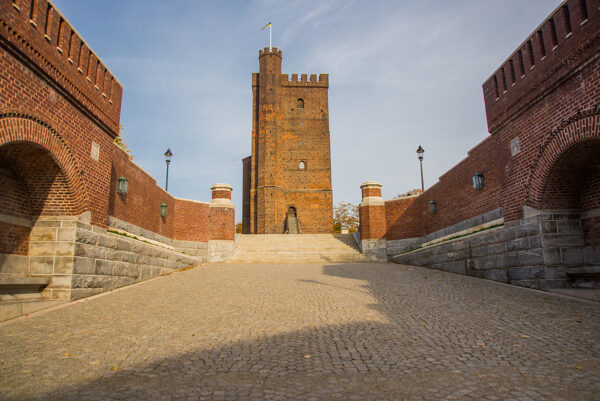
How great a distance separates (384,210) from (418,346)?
1275 centimetres

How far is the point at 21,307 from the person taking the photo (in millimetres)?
6516

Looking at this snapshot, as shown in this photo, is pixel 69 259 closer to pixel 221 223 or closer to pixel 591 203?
pixel 221 223

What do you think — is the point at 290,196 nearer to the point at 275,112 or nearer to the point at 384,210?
the point at 275,112

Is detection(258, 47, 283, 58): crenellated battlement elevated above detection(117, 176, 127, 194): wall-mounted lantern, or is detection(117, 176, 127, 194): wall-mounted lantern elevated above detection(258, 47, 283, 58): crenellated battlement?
detection(258, 47, 283, 58): crenellated battlement

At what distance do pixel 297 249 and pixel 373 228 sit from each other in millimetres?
3597

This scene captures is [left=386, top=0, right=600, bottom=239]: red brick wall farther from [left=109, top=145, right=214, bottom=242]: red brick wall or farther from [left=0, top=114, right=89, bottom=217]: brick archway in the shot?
[left=109, top=145, right=214, bottom=242]: red brick wall

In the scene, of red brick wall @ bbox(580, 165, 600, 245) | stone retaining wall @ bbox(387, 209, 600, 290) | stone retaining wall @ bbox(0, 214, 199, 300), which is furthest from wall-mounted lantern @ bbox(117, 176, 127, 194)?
red brick wall @ bbox(580, 165, 600, 245)

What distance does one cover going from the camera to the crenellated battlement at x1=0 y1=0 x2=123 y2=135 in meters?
6.25

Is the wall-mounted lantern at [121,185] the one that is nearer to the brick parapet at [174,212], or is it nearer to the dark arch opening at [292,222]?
the brick parapet at [174,212]

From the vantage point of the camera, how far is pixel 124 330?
569cm

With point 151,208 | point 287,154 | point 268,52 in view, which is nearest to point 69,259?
point 151,208

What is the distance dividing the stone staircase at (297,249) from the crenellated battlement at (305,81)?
1765 centimetres

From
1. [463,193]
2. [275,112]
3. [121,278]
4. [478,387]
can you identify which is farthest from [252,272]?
[275,112]

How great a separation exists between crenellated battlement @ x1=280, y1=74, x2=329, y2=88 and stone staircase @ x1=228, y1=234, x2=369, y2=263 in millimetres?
17647
